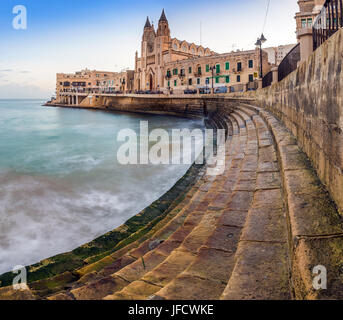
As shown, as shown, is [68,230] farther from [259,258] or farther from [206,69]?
[206,69]

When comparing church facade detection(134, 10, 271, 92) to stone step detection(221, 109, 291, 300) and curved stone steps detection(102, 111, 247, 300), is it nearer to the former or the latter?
curved stone steps detection(102, 111, 247, 300)

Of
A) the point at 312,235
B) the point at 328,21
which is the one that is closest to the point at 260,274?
the point at 312,235

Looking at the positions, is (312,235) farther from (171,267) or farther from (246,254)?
(171,267)

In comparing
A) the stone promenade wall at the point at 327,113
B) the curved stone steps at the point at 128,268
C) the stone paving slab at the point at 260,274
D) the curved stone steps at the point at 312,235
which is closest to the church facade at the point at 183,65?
the stone promenade wall at the point at 327,113

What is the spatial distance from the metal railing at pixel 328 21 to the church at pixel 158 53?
48756 mm

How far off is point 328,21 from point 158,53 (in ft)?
172

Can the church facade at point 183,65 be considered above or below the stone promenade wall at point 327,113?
above

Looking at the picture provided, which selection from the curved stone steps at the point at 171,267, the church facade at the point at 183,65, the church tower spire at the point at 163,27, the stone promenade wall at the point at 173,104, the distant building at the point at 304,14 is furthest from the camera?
the church tower spire at the point at 163,27

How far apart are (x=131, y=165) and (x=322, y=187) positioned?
9.39m

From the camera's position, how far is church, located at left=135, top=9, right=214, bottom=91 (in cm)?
5091

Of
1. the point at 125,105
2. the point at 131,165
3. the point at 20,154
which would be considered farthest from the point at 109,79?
the point at 131,165

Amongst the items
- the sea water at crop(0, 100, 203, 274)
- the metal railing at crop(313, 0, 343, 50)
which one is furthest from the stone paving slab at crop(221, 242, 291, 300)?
the sea water at crop(0, 100, 203, 274)

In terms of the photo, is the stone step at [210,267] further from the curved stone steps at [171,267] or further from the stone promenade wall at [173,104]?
the stone promenade wall at [173,104]

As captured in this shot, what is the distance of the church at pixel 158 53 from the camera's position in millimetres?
50906
